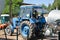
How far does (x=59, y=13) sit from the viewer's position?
14.2 metres

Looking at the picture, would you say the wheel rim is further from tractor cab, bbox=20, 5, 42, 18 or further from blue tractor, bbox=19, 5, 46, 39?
tractor cab, bbox=20, 5, 42, 18

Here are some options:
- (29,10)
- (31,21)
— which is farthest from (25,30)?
(29,10)

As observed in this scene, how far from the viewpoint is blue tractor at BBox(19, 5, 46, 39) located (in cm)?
1703

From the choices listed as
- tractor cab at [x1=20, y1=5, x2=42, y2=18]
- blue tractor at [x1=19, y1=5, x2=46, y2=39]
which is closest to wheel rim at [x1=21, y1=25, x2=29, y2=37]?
blue tractor at [x1=19, y1=5, x2=46, y2=39]

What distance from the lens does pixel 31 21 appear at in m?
17.1

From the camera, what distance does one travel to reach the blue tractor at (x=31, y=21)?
17031mm

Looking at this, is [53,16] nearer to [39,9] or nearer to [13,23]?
[39,9]

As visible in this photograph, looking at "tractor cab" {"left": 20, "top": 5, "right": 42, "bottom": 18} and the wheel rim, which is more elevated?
"tractor cab" {"left": 20, "top": 5, "right": 42, "bottom": 18}

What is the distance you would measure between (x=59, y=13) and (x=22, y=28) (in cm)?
465

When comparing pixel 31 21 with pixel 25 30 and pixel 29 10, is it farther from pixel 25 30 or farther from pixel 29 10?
pixel 25 30

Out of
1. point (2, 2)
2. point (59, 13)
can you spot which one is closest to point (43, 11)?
point (59, 13)

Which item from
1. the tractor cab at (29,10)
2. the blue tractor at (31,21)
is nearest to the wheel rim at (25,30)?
the blue tractor at (31,21)

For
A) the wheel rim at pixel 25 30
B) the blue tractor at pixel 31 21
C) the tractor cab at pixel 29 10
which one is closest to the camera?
the blue tractor at pixel 31 21

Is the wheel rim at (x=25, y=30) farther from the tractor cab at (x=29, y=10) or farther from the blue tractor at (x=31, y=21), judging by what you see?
the tractor cab at (x=29, y=10)
